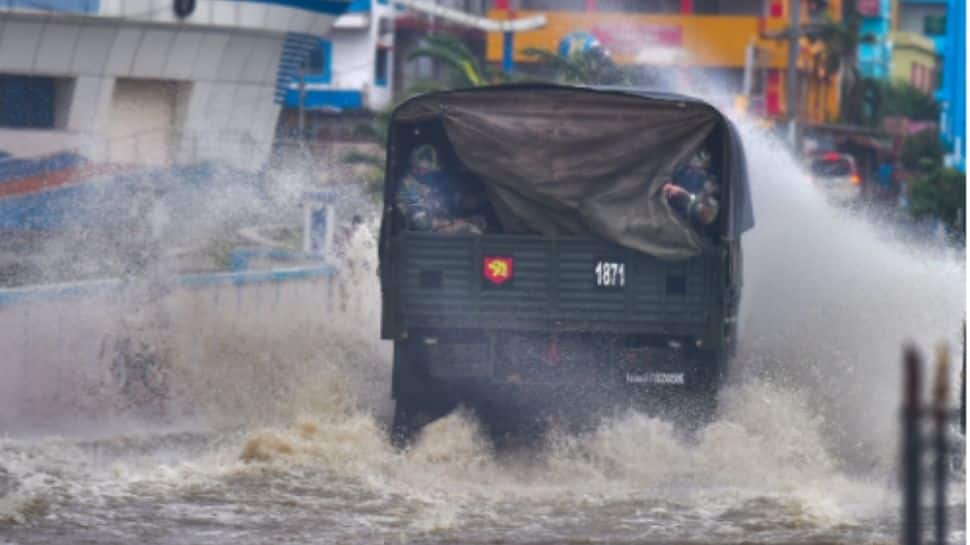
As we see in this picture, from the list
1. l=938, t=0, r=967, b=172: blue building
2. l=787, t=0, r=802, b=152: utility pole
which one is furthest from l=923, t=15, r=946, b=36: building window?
l=938, t=0, r=967, b=172: blue building

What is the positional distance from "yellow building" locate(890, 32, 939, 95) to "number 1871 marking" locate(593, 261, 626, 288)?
244ft

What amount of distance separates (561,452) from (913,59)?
82.2 meters

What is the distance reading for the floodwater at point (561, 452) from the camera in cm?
1137

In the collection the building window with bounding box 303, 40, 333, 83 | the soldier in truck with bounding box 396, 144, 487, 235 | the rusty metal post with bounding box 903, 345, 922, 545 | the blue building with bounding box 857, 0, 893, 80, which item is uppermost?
the blue building with bounding box 857, 0, 893, 80

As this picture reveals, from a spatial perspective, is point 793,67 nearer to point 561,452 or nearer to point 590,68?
point 590,68

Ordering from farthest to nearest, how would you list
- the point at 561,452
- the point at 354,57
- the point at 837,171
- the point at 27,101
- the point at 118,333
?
the point at 354,57 → the point at 837,171 → the point at 27,101 → the point at 118,333 → the point at 561,452

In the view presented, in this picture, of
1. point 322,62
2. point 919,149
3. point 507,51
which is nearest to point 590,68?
point 507,51

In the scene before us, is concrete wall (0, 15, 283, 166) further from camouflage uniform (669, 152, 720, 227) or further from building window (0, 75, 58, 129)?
camouflage uniform (669, 152, 720, 227)

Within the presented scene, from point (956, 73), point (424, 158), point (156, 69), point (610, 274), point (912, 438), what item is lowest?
point (912, 438)

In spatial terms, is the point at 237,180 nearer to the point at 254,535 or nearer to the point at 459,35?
the point at 254,535

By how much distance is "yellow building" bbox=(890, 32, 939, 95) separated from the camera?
90.0m

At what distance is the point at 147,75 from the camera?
116 ft

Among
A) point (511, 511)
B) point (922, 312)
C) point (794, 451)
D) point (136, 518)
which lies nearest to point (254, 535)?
point (136, 518)

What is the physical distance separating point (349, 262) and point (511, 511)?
27.8 feet
